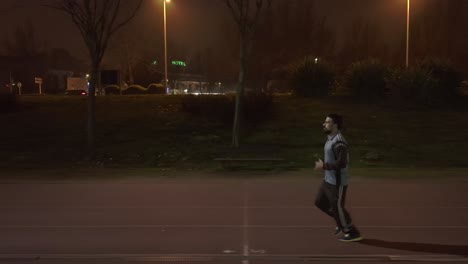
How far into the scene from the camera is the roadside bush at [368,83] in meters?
29.4

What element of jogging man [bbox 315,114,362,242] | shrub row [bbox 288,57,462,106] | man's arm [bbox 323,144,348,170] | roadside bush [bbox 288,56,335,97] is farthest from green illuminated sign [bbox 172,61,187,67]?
man's arm [bbox 323,144,348,170]

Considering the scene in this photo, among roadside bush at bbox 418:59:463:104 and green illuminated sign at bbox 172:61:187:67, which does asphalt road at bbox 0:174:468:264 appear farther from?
green illuminated sign at bbox 172:61:187:67

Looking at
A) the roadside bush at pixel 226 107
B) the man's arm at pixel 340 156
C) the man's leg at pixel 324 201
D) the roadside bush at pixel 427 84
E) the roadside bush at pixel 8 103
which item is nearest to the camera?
the man's arm at pixel 340 156

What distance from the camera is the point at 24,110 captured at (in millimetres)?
28531

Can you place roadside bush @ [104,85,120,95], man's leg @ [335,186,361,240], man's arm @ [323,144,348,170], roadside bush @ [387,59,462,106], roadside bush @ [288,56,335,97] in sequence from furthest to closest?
roadside bush @ [104,85,120,95]
roadside bush @ [288,56,335,97]
roadside bush @ [387,59,462,106]
man's leg @ [335,186,361,240]
man's arm @ [323,144,348,170]

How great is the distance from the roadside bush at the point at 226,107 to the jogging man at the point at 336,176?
53.3 ft

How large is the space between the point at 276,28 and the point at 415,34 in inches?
550

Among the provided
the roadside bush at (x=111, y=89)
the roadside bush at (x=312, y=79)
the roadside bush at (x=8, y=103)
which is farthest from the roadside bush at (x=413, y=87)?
the roadside bush at (x=111, y=89)

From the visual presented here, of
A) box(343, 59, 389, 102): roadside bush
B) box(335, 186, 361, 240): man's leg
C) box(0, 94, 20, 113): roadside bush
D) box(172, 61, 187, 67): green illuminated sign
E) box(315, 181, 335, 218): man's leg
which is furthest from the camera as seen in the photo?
box(172, 61, 187, 67): green illuminated sign

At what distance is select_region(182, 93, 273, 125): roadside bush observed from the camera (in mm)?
24703

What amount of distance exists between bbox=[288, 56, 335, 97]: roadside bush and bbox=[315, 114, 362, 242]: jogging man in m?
22.1

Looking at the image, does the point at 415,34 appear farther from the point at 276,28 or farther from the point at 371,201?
the point at 371,201

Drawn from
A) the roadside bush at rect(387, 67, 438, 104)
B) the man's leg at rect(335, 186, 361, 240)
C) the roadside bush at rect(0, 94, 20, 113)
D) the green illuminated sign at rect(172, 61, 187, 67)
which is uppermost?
the green illuminated sign at rect(172, 61, 187, 67)

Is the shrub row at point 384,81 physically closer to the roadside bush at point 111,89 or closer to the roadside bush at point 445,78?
the roadside bush at point 445,78
